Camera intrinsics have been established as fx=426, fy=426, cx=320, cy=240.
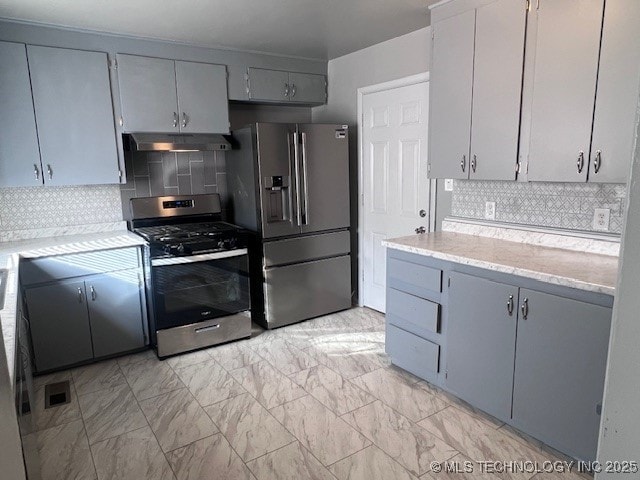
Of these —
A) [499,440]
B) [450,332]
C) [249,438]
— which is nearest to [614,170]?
[450,332]

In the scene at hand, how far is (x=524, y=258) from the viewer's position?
2240 mm

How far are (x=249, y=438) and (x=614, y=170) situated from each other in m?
2.25

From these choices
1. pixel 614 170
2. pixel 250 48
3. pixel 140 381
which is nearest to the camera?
pixel 614 170

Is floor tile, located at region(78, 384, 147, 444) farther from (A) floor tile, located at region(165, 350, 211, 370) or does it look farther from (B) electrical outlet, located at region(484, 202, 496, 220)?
(B) electrical outlet, located at region(484, 202, 496, 220)

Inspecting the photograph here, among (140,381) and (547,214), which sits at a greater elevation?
(547,214)

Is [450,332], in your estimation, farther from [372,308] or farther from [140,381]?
[140,381]

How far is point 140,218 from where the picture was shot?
354 cm

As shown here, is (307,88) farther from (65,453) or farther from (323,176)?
(65,453)

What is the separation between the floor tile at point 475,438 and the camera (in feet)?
6.73

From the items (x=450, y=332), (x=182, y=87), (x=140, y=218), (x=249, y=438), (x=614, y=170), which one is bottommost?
(x=249, y=438)

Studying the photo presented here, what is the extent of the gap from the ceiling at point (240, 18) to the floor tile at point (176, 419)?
2.41 metres

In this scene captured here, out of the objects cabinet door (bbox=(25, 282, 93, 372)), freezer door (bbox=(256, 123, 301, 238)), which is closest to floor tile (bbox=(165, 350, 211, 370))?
cabinet door (bbox=(25, 282, 93, 372))

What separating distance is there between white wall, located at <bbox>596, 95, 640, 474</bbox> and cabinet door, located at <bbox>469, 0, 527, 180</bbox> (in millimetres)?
2074

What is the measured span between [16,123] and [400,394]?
312cm
